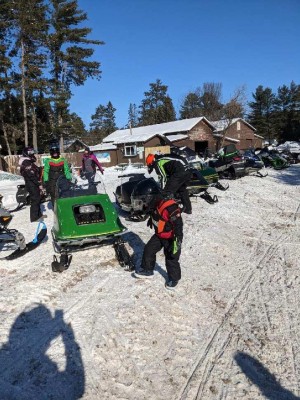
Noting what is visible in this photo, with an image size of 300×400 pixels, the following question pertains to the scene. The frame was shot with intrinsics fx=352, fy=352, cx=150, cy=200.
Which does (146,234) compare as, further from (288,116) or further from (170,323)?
(288,116)

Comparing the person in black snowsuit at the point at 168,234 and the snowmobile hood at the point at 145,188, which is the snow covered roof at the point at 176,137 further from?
the person in black snowsuit at the point at 168,234

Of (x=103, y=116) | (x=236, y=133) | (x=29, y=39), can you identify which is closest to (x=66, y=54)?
(x=29, y=39)

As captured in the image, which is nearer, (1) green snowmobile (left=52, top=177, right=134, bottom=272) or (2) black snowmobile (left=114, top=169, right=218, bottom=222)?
(1) green snowmobile (left=52, top=177, right=134, bottom=272)

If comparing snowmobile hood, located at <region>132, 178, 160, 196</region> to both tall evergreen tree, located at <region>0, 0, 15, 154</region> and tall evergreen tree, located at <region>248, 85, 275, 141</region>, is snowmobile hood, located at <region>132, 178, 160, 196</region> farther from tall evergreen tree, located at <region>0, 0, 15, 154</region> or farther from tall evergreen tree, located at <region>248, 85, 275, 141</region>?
tall evergreen tree, located at <region>248, 85, 275, 141</region>

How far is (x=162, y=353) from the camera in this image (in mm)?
3615

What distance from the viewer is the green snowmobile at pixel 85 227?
17.1 feet

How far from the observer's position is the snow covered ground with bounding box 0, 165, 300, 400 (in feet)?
10.5

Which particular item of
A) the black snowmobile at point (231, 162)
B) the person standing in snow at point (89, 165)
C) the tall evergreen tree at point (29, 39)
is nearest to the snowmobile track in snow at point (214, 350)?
the person standing in snow at point (89, 165)

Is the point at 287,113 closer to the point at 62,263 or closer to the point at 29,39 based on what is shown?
the point at 29,39

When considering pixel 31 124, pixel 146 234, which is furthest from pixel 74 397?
pixel 31 124

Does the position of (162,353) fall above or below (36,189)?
below

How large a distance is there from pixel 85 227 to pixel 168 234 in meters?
1.39

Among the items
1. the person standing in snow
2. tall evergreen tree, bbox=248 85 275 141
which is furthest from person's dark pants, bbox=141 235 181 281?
tall evergreen tree, bbox=248 85 275 141

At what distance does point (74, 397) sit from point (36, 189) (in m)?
5.86
